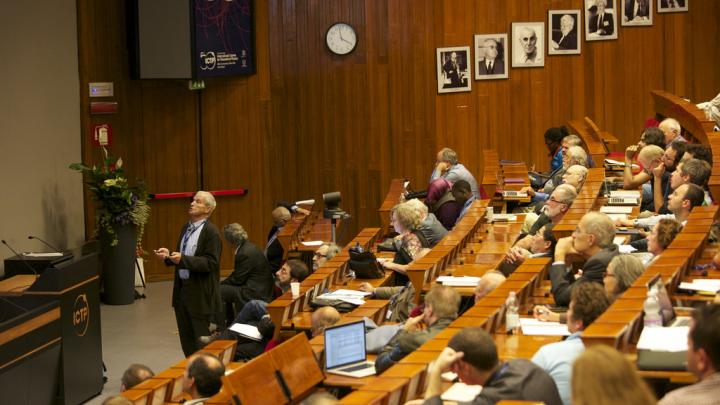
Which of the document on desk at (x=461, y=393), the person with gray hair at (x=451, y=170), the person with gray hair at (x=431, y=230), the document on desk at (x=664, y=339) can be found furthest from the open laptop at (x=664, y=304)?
the person with gray hair at (x=451, y=170)

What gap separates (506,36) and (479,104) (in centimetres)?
87

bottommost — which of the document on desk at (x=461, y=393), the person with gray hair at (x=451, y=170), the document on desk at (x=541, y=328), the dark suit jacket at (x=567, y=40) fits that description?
the document on desk at (x=461, y=393)

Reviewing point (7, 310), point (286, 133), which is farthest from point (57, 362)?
point (286, 133)

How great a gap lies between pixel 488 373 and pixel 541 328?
133cm

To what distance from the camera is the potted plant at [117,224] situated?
35.8 feet

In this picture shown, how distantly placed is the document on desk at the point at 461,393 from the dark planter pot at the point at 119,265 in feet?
23.5

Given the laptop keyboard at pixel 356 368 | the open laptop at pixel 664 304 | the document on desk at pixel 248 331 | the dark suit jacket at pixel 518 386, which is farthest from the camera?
the document on desk at pixel 248 331

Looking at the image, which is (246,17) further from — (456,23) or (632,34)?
(632,34)

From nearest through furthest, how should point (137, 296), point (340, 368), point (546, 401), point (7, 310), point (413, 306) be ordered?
point (546, 401) < point (340, 368) < point (413, 306) < point (7, 310) < point (137, 296)

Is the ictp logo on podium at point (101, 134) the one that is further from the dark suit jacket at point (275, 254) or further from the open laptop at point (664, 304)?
the open laptop at point (664, 304)

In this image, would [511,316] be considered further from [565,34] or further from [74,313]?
[565,34]

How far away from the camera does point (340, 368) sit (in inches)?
207

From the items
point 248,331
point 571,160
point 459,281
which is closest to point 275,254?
point 248,331

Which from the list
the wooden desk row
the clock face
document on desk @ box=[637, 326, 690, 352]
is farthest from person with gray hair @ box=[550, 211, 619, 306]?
the clock face
